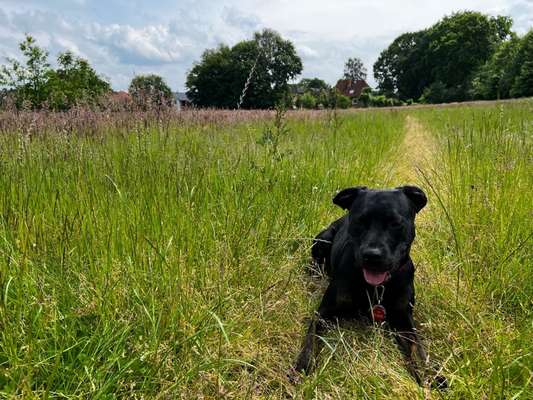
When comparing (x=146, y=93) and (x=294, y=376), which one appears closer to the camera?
(x=294, y=376)

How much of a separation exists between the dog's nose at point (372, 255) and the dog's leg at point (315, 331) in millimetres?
354

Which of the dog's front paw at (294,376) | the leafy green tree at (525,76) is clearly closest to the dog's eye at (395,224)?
the dog's front paw at (294,376)

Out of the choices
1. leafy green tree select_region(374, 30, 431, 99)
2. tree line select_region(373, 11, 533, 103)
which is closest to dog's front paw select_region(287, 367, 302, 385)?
tree line select_region(373, 11, 533, 103)

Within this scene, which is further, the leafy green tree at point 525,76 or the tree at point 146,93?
the leafy green tree at point 525,76

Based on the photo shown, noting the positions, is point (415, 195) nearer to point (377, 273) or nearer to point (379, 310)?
point (377, 273)

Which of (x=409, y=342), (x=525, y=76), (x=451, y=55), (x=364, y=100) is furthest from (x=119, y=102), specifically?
(x=451, y=55)

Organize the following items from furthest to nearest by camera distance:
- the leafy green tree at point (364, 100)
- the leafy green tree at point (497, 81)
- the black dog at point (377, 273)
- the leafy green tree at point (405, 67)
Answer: the leafy green tree at point (405, 67)
the leafy green tree at point (364, 100)
the leafy green tree at point (497, 81)
the black dog at point (377, 273)

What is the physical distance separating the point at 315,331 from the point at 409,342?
1.50 ft

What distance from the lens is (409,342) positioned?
212 cm

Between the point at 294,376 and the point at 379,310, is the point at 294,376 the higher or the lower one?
the lower one

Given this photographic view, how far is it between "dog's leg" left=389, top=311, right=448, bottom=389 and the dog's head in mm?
236

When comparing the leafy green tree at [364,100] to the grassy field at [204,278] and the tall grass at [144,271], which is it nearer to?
the grassy field at [204,278]

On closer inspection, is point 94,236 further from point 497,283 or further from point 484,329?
point 497,283

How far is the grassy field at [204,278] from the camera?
1.57 m
